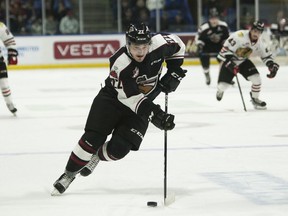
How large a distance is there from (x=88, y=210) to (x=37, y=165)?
1606mm

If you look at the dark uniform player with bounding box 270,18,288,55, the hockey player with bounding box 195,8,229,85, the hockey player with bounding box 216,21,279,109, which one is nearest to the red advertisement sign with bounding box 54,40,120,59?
the dark uniform player with bounding box 270,18,288,55

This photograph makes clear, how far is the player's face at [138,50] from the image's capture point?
420 centimetres

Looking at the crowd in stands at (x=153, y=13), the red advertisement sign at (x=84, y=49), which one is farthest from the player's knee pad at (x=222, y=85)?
the crowd in stands at (x=153, y=13)

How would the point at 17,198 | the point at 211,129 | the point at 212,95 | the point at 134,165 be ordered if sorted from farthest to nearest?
the point at 212,95 < the point at 211,129 < the point at 134,165 < the point at 17,198

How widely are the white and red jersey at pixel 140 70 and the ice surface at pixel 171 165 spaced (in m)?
0.55

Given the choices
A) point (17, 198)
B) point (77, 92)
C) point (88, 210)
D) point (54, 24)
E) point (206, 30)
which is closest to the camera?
point (88, 210)

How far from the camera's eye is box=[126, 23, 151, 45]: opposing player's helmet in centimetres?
417

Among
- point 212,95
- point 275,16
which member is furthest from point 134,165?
point 275,16

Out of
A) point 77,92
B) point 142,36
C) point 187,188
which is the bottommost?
point 77,92

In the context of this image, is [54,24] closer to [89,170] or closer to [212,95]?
[212,95]

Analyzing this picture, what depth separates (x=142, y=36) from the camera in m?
4.18

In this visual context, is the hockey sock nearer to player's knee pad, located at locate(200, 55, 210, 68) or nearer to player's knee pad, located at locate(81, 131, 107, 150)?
player's knee pad, located at locate(81, 131, 107, 150)

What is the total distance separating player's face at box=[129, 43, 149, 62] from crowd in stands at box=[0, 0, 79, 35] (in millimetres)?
12914

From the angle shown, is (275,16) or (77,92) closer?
(77,92)
